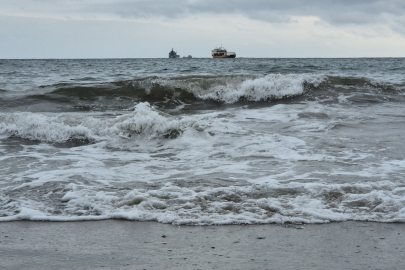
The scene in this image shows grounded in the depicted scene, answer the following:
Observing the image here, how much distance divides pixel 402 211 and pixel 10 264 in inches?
102

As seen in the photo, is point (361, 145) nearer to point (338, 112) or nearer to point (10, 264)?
point (338, 112)

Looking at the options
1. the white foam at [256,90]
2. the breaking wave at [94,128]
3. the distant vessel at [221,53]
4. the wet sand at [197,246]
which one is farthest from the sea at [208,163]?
the distant vessel at [221,53]

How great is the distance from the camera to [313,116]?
744cm

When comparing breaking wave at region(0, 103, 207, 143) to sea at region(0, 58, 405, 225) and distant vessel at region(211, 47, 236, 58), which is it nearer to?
sea at region(0, 58, 405, 225)

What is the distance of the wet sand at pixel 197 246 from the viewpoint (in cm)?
208

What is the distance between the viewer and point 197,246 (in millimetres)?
2314

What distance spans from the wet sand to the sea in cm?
15

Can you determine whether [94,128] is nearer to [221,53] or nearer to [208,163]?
[208,163]

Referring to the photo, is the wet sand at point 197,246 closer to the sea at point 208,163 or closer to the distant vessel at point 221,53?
the sea at point 208,163

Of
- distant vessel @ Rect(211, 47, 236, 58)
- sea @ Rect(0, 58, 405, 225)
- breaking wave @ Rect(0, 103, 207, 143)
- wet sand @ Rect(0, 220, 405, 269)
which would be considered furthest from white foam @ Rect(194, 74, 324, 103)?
distant vessel @ Rect(211, 47, 236, 58)

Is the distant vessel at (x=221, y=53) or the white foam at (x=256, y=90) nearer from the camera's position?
the white foam at (x=256, y=90)

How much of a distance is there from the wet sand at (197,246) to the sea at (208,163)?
0.49 ft

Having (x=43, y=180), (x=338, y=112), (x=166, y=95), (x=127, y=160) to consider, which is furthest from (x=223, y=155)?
(x=166, y=95)

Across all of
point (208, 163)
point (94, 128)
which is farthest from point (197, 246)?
point (94, 128)
